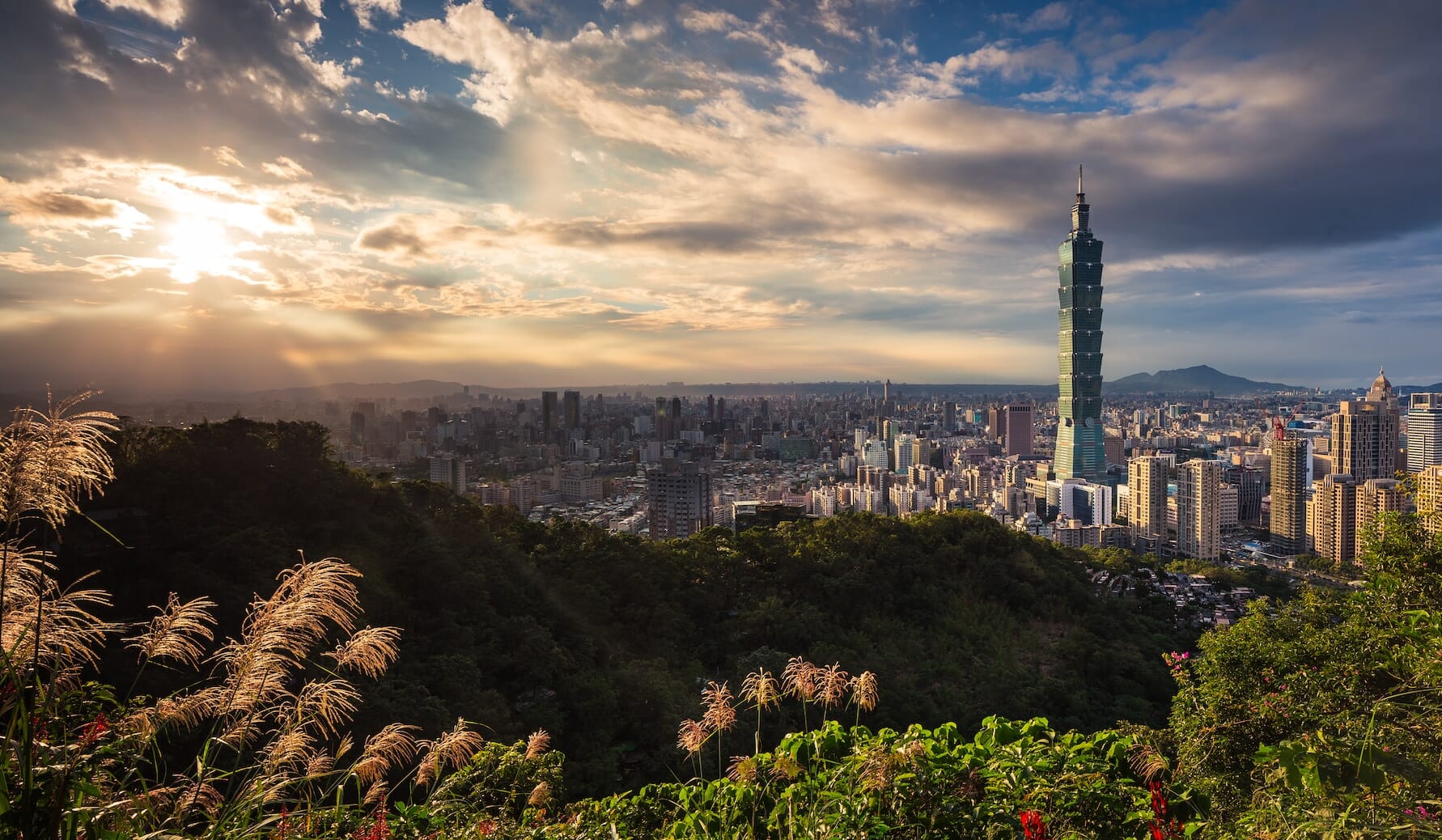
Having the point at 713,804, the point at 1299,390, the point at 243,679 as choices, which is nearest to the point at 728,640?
the point at 713,804

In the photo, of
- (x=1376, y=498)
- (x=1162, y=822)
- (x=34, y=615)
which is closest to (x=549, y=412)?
(x=1376, y=498)

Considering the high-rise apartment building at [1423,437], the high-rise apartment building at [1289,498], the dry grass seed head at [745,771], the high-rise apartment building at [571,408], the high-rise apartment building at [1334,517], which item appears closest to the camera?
the dry grass seed head at [745,771]

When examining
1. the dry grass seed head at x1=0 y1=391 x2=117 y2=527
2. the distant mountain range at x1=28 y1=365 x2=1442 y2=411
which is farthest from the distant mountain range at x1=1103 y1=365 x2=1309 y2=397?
the dry grass seed head at x1=0 y1=391 x2=117 y2=527

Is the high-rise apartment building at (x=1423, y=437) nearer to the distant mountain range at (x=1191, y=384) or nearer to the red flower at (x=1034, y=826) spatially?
the red flower at (x=1034, y=826)

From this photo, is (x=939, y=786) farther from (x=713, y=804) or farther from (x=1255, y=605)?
(x=1255, y=605)

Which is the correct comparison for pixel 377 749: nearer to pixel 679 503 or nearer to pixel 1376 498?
pixel 679 503

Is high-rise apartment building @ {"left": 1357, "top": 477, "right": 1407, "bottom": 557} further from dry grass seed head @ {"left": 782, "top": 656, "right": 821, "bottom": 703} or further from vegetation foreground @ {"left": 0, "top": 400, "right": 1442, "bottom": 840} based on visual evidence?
dry grass seed head @ {"left": 782, "top": 656, "right": 821, "bottom": 703}

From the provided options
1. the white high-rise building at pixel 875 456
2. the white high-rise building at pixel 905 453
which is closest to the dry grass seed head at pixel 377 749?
the white high-rise building at pixel 875 456
